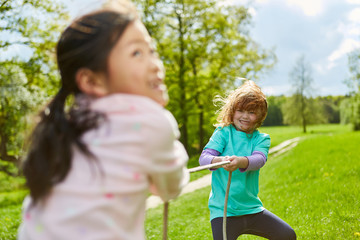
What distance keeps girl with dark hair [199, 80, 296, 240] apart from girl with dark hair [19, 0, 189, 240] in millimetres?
1724

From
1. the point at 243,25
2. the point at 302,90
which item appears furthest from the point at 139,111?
the point at 302,90

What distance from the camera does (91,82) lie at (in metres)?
1.25

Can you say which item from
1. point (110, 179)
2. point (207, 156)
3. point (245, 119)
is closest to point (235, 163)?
point (207, 156)

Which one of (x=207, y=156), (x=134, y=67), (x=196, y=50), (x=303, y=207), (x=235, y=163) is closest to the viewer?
(x=134, y=67)

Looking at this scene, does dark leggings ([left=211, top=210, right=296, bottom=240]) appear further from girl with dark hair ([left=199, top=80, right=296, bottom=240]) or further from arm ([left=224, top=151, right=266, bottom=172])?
arm ([left=224, top=151, right=266, bottom=172])

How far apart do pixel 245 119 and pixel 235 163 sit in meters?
0.60

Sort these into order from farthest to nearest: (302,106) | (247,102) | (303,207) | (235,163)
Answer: (302,106) → (303,207) → (247,102) → (235,163)

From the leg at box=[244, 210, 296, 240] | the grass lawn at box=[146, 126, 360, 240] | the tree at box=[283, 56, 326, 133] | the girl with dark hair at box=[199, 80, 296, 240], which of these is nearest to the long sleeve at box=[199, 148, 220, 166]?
the girl with dark hair at box=[199, 80, 296, 240]

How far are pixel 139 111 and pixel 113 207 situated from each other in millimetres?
297

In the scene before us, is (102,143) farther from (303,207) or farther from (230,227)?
(303,207)

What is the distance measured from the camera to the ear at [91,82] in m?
1.23

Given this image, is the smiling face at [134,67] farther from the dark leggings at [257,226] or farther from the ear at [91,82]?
the dark leggings at [257,226]

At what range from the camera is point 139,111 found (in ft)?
3.78

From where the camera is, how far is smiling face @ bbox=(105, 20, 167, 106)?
122 centimetres
